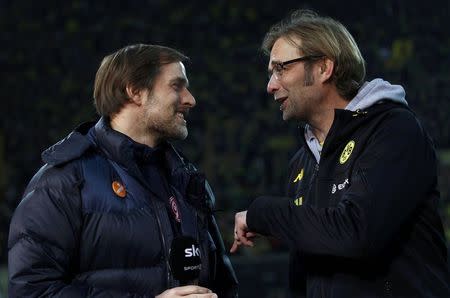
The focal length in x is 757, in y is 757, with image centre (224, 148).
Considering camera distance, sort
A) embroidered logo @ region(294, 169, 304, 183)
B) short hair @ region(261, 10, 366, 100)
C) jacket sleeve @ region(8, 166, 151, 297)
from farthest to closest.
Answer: embroidered logo @ region(294, 169, 304, 183), short hair @ region(261, 10, 366, 100), jacket sleeve @ region(8, 166, 151, 297)

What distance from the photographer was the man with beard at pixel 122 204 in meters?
1.94

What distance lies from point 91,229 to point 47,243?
12cm

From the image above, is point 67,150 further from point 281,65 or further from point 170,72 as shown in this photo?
point 281,65

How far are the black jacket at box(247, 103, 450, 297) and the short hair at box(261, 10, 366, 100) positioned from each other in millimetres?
193

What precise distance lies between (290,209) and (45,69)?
8005 millimetres

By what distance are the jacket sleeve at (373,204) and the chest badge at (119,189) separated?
0.39m

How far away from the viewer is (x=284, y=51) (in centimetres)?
239

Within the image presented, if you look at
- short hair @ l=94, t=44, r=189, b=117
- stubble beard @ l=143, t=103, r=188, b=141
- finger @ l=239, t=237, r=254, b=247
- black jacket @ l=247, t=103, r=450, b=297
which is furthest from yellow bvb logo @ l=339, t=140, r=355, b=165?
short hair @ l=94, t=44, r=189, b=117

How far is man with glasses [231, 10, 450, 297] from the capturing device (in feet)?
6.49

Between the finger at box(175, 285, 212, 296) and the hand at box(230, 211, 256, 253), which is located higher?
the hand at box(230, 211, 256, 253)

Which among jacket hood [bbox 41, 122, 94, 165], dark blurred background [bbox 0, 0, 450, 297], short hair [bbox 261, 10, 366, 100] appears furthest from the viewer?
dark blurred background [bbox 0, 0, 450, 297]

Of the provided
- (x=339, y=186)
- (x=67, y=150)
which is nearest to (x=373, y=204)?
(x=339, y=186)

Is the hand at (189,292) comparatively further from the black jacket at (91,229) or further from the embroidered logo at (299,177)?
the embroidered logo at (299,177)

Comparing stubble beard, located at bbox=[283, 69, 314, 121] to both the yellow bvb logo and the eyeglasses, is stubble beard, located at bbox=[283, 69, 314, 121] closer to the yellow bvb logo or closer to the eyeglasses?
the eyeglasses
